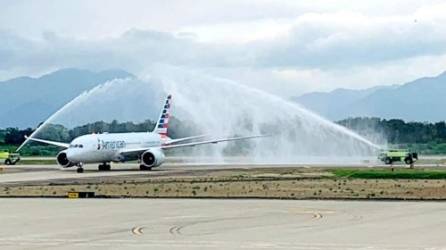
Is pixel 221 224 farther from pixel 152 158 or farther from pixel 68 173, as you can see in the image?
pixel 152 158

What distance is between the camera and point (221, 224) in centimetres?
3012

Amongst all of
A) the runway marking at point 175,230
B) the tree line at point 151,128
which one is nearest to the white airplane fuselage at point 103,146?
the runway marking at point 175,230

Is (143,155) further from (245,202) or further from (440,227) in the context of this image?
(440,227)

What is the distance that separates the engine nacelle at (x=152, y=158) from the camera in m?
85.1

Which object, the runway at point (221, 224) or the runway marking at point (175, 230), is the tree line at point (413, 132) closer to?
the runway at point (221, 224)

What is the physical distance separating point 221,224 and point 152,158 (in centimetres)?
5543

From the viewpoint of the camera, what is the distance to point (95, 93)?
9612cm

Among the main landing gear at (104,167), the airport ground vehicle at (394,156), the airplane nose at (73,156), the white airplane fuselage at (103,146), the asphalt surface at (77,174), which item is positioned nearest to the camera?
the asphalt surface at (77,174)

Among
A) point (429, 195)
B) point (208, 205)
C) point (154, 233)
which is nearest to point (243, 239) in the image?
point (154, 233)

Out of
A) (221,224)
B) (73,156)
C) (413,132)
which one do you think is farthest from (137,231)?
(413,132)

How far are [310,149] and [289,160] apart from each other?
3.97 m

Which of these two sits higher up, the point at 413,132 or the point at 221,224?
the point at 413,132

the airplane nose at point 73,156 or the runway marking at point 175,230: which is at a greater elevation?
the airplane nose at point 73,156

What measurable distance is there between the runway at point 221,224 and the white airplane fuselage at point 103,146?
4026 cm
